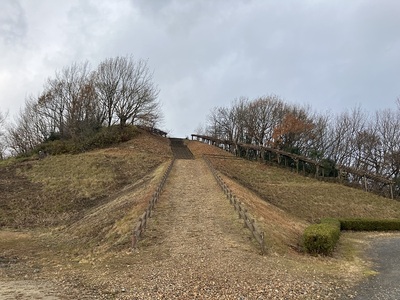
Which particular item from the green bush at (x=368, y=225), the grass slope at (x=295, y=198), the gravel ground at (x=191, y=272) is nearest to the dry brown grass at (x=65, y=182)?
the grass slope at (x=295, y=198)

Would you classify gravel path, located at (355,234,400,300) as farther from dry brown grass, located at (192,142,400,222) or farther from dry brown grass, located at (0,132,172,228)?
dry brown grass, located at (0,132,172,228)

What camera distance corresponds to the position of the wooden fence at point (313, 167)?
37.0 meters

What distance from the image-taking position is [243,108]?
58438mm

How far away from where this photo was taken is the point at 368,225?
23109 mm

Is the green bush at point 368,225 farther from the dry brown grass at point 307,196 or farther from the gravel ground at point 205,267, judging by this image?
the gravel ground at point 205,267

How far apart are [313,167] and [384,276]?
3477cm

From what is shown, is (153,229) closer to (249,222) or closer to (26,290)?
(249,222)

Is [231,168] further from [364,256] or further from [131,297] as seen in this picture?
[131,297]

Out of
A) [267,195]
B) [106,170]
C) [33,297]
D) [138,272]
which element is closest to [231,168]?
[267,195]

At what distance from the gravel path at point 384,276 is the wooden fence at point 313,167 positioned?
69.1ft

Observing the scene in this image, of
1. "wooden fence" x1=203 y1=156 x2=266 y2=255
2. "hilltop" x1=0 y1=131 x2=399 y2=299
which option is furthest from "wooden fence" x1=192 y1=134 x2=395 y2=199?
"wooden fence" x1=203 y1=156 x2=266 y2=255

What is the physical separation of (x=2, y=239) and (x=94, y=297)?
11.8 meters

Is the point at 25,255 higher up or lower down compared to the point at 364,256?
lower down

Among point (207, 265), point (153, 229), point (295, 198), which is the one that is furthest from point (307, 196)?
point (207, 265)
